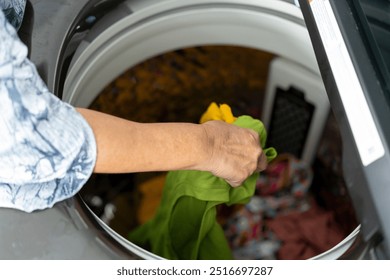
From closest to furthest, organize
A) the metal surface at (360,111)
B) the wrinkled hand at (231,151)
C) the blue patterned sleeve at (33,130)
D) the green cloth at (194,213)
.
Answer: the blue patterned sleeve at (33,130) → the metal surface at (360,111) → the wrinkled hand at (231,151) → the green cloth at (194,213)

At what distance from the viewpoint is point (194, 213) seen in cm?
97

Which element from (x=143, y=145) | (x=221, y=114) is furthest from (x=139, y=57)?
(x=143, y=145)

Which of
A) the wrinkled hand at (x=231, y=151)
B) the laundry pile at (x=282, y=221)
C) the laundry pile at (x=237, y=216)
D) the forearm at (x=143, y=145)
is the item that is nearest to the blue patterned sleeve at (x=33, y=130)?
the forearm at (x=143, y=145)

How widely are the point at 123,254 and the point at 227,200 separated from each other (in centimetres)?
27

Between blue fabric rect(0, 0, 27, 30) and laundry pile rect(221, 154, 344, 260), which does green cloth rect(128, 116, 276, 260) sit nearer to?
laundry pile rect(221, 154, 344, 260)

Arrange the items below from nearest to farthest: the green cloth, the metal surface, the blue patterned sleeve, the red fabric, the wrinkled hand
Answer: the blue patterned sleeve, the metal surface, the wrinkled hand, the green cloth, the red fabric

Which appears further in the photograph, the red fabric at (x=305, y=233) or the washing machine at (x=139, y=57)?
the red fabric at (x=305, y=233)

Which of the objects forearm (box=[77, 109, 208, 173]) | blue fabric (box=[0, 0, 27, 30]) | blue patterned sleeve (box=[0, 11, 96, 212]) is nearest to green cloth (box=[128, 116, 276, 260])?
forearm (box=[77, 109, 208, 173])

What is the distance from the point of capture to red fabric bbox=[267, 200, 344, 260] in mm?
1330

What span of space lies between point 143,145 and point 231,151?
0.59 ft

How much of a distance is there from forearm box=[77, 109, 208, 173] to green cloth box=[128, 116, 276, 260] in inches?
5.6

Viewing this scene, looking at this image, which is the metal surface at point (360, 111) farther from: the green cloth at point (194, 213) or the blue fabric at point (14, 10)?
the blue fabric at point (14, 10)

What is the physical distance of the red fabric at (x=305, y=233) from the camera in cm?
133

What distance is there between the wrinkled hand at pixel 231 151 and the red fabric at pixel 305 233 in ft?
1.84
